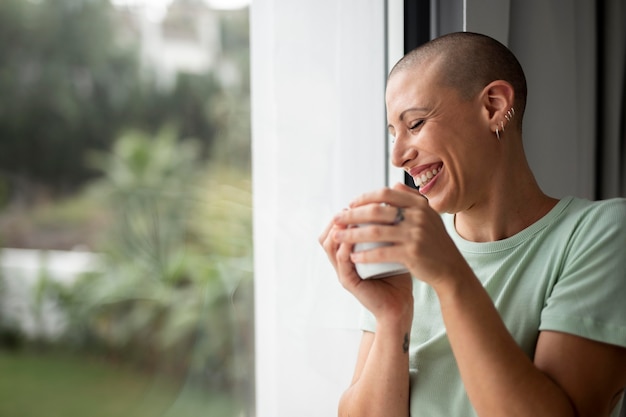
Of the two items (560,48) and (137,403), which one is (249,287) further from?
(560,48)

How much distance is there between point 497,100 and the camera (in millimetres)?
1226

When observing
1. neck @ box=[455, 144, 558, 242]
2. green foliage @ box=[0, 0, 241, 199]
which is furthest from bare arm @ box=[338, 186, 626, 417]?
green foliage @ box=[0, 0, 241, 199]

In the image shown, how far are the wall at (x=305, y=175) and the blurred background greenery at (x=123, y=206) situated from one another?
5 centimetres

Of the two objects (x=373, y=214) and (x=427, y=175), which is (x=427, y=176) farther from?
(x=373, y=214)

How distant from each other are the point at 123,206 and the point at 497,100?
691mm

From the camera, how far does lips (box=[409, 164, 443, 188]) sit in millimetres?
1195

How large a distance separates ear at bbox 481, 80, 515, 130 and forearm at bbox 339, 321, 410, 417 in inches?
16.1

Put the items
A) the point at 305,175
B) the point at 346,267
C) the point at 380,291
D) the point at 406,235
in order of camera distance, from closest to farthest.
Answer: the point at 406,235 < the point at 346,267 < the point at 380,291 < the point at 305,175

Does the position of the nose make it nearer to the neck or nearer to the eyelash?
the eyelash

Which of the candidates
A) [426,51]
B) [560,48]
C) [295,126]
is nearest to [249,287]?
[295,126]

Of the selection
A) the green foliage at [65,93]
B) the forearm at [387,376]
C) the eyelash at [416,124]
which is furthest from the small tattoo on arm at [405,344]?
the green foliage at [65,93]

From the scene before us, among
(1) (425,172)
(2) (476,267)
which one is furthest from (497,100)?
(2) (476,267)

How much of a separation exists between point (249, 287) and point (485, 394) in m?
0.64

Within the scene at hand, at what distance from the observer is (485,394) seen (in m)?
0.97
